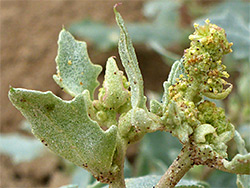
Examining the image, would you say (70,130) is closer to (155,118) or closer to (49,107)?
(49,107)

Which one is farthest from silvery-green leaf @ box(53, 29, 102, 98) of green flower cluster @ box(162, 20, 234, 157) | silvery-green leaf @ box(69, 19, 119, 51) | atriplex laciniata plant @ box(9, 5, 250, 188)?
silvery-green leaf @ box(69, 19, 119, 51)

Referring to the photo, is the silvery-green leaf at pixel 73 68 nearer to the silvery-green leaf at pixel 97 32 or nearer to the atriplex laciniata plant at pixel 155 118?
the atriplex laciniata plant at pixel 155 118

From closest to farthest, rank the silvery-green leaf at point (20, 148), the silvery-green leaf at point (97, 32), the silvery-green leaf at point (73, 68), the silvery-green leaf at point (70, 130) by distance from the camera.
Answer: the silvery-green leaf at point (70, 130)
the silvery-green leaf at point (73, 68)
the silvery-green leaf at point (20, 148)
the silvery-green leaf at point (97, 32)

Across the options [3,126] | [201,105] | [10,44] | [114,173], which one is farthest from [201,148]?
[10,44]

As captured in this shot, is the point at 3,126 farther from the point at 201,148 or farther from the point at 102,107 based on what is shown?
the point at 201,148

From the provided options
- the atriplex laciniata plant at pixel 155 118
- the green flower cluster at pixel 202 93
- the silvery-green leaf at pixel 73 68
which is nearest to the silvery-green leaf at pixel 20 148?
the silvery-green leaf at pixel 73 68

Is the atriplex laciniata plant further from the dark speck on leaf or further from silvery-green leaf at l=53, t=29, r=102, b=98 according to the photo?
silvery-green leaf at l=53, t=29, r=102, b=98

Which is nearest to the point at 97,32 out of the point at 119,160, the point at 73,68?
the point at 73,68

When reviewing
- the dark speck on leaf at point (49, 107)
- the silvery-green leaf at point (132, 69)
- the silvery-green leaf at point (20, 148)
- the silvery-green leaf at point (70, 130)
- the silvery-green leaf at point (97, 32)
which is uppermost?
the silvery-green leaf at point (132, 69)
